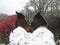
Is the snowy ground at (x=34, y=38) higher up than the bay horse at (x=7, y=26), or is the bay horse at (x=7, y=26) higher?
the snowy ground at (x=34, y=38)

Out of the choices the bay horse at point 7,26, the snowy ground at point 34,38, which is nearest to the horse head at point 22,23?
the bay horse at point 7,26

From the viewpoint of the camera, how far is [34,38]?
10.9 feet

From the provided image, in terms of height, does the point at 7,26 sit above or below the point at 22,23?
below

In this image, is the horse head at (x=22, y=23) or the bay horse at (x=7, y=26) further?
the bay horse at (x=7, y=26)

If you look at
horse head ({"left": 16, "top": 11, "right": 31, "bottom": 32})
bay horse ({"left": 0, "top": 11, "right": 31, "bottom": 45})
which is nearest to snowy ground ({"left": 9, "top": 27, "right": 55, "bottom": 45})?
horse head ({"left": 16, "top": 11, "right": 31, "bottom": 32})

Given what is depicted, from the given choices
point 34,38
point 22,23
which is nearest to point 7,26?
point 22,23

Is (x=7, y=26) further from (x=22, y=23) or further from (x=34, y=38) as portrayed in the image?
(x=34, y=38)

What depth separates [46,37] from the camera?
3.31 metres

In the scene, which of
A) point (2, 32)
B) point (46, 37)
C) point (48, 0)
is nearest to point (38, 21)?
point (46, 37)

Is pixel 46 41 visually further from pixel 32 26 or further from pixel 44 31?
pixel 32 26

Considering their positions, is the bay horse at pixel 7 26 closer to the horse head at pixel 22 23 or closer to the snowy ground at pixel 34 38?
the horse head at pixel 22 23

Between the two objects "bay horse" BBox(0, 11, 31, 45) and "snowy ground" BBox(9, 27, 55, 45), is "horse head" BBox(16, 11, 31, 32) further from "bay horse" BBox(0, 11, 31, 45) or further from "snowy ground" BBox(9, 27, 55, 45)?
"snowy ground" BBox(9, 27, 55, 45)

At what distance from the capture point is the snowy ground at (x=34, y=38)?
3.28 meters

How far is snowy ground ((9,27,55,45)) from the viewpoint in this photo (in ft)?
10.8
